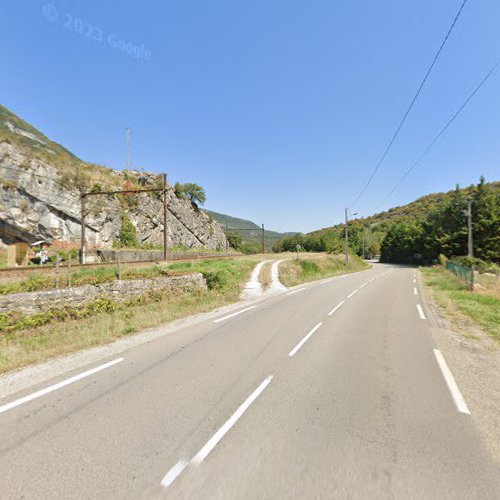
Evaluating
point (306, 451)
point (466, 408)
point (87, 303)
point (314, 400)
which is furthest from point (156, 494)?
point (87, 303)

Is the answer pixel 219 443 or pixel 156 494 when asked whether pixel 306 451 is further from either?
pixel 156 494

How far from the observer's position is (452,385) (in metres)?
4.82

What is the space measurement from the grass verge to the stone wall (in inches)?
23.3

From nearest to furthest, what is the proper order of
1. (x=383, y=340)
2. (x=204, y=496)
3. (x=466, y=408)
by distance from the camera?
1. (x=204, y=496)
2. (x=466, y=408)
3. (x=383, y=340)

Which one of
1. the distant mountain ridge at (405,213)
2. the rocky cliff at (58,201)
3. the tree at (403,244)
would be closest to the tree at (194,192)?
the rocky cliff at (58,201)

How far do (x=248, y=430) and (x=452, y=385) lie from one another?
13.0ft

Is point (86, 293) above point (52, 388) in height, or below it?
above

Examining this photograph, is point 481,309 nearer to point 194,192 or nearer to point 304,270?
point 304,270

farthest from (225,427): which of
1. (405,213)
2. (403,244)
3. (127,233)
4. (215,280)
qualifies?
(405,213)

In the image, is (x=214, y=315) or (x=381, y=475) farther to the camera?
(x=214, y=315)

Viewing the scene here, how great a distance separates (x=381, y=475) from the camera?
9.06ft

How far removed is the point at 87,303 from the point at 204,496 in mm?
10970

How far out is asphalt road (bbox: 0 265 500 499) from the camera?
2648mm

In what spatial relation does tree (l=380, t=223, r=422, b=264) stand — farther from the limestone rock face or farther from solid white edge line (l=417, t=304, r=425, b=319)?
the limestone rock face
